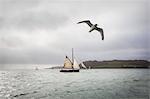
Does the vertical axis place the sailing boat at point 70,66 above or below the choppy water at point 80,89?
above

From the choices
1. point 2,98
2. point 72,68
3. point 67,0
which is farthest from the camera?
point 72,68

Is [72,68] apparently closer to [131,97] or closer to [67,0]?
[131,97]

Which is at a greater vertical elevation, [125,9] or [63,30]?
[125,9]

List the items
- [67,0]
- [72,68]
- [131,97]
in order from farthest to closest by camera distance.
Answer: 1. [72,68]
2. [131,97]
3. [67,0]

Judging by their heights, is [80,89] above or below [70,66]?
below

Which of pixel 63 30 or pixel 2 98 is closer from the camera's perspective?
pixel 63 30

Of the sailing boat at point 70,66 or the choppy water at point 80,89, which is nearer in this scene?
the choppy water at point 80,89

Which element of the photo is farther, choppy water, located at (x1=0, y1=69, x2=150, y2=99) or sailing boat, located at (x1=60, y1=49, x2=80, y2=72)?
sailing boat, located at (x1=60, y1=49, x2=80, y2=72)

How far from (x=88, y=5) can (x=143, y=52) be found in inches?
43.6

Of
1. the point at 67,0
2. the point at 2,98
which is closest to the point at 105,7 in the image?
the point at 67,0

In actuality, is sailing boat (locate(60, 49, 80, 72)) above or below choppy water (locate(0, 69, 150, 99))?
above

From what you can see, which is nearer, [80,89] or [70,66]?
[80,89]

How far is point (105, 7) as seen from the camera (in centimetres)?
389

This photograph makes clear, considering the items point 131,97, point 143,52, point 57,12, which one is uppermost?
point 57,12
